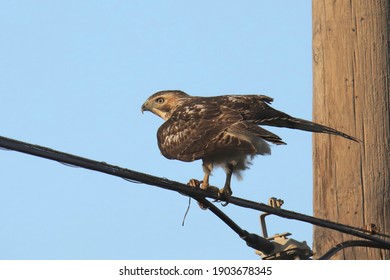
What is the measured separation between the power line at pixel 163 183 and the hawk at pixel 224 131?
79 cm

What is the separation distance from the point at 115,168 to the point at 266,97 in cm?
311

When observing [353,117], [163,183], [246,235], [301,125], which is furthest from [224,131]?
[163,183]

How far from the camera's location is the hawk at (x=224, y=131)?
9.98m

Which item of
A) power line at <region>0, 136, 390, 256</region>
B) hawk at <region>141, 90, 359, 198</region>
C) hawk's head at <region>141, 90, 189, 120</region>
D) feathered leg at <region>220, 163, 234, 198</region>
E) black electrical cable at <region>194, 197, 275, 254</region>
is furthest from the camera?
hawk's head at <region>141, 90, 189, 120</region>

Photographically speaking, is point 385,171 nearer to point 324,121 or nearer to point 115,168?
point 324,121

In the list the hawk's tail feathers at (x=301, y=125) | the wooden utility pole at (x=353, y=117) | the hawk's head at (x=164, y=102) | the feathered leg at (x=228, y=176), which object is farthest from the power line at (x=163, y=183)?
the hawk's head at (x=164, y=102)

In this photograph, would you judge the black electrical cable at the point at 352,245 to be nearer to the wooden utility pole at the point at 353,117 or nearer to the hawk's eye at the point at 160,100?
the wooden utility pole at the point at 353,117

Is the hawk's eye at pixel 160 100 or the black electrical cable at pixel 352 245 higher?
the hawk's eye at pixel 160 100

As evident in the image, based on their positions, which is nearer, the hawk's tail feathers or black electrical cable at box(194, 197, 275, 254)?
black electrical cable at box(194, 197, 275, 254)

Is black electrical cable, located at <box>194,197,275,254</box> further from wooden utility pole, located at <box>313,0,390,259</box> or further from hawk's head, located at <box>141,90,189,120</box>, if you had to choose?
hawk's head, located at <box>141,90,189,120</box>

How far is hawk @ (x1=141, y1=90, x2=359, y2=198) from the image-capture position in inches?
393

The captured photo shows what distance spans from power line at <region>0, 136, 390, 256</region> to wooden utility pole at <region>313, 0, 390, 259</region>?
10.8 inches

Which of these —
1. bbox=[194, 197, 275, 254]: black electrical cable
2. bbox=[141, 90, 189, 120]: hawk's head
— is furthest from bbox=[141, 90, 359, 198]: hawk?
bbox=[141, 90, 189, 120]: hawk's head

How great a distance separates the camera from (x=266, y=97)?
35.2 feet
